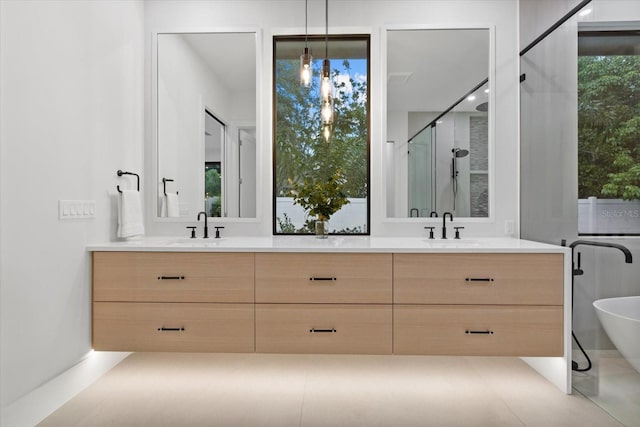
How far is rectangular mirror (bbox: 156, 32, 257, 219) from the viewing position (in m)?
2.85

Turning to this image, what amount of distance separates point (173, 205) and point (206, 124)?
24.4 inches

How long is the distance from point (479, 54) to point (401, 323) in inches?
76.4

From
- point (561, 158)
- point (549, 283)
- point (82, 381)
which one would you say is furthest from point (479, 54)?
point (82, 381)

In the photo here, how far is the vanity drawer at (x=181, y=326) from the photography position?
2.16m

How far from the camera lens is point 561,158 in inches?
89.0

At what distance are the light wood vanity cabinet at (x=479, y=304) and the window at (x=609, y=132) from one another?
365mm

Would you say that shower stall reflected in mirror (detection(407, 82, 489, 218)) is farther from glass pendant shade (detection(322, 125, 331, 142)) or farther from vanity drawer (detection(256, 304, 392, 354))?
vanity drawer (detection(256, 304, 392, 354))

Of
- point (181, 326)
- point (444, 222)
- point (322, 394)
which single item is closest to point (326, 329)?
point (322, 394)

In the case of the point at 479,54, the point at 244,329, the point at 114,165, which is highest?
the point at 479,54

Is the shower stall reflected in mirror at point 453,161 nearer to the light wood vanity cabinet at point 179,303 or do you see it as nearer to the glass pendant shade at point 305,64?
the glass pendant shade at point 305,64

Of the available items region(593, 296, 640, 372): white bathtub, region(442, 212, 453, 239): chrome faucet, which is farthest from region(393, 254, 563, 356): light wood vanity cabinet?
region(442, 212, 453, 239): chrome faucet

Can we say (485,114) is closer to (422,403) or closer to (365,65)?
(365,65)

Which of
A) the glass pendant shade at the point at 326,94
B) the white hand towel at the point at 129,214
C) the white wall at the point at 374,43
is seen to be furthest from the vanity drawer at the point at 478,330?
the white hand towel at the point at 129,214

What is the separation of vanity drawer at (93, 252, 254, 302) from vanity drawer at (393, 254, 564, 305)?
83cm
